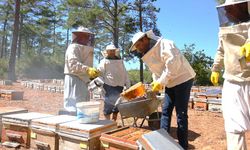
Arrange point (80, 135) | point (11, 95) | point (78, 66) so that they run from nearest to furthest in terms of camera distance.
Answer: point (80, 135) → point (78, 66) → point (11, 95)

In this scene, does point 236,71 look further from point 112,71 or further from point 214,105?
point 214,105

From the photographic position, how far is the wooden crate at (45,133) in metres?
3.43

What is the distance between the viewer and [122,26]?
1958 centimetres

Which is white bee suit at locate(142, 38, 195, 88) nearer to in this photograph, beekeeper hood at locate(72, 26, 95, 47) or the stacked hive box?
beekeeper hood at locate(72, 26, 95, 47)

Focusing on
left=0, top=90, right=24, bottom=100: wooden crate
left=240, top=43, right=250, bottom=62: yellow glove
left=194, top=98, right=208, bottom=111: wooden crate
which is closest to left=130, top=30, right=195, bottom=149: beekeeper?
left=240, top=43, right=250, bottom=62: yellow glove

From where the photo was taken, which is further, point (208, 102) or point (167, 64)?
point (208, 102)

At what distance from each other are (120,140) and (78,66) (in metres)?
1.93

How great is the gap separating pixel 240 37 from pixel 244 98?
0.57m

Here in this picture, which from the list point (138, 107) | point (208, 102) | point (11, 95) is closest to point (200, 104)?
point (208, 102)

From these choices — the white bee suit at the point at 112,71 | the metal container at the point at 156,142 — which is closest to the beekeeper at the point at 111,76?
the white bee suit at the point at 112,71

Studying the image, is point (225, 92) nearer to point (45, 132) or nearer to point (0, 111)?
point (45, 132)

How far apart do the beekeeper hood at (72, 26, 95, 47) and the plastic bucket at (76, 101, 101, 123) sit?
60.8 inches

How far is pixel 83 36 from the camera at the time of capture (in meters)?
4.62

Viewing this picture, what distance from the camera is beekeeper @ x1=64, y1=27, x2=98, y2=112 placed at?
4523mm
